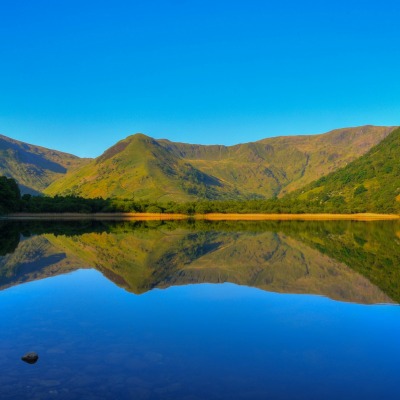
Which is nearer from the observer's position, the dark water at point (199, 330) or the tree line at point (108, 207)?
the dark water at point (199, 330)

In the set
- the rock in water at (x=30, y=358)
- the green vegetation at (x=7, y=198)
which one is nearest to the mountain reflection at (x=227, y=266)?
the rock in water at (x=30, y=358)

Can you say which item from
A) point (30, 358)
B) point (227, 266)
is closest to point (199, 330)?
point (30, 358)

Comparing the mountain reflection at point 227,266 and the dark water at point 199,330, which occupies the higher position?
the dark water at point 199,330

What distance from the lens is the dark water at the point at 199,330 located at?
1413 cm

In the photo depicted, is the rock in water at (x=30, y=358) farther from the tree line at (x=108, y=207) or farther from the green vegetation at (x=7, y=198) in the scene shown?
the tree line at (x=108, y=207)

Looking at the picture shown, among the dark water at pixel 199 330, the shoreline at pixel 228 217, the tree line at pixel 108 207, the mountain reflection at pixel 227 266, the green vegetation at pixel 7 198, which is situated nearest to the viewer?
the dark water at pixel 199 330

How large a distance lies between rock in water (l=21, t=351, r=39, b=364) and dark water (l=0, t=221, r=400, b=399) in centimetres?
22

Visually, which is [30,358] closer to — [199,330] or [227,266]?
[199,330]

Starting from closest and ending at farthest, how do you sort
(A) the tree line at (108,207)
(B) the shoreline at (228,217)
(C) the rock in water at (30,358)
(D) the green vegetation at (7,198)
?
(C) the rock in water at (30,358) → (D) the green vegetation at (7,198) → (A) the tree line at (108,207) → (B) the shoreline at (228,217)

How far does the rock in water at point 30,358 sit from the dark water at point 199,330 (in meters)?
0.22

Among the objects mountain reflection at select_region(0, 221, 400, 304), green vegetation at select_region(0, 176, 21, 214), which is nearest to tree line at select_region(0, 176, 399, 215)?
green vegetation at select_region(0, 176, 21, 214)

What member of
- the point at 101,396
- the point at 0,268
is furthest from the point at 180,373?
the point at 0,268

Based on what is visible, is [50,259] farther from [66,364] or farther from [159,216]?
[159,216]

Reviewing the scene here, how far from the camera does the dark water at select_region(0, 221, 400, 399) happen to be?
14133 mm
